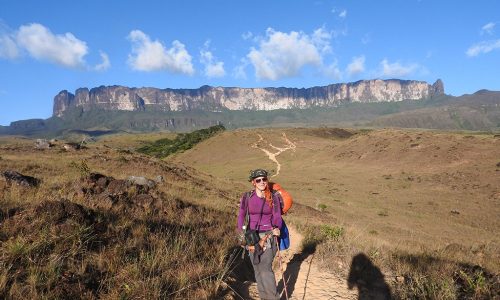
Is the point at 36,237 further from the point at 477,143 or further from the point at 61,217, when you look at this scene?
the point at 477,143

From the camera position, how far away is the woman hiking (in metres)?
6.22

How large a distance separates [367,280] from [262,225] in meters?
3.14

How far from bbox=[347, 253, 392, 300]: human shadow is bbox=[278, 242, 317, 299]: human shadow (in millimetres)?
1046

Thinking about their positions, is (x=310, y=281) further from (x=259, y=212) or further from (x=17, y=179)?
(x=17, y=179)

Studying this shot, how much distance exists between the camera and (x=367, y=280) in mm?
8031

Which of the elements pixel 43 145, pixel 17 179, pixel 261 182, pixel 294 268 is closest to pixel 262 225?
pixel 261 182

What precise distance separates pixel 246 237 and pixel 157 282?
5.57 ft

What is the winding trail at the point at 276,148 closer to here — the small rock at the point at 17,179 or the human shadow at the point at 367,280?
the small rock at the point at 17,179

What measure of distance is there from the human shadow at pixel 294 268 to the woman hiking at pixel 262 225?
110 cm

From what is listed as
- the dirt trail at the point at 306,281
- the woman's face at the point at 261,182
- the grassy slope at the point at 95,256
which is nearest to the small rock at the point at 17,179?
the grassy slope at the point at 95,256

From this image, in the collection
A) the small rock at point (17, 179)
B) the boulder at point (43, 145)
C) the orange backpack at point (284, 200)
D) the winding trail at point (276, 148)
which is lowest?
the winding trail at point (276, 148)

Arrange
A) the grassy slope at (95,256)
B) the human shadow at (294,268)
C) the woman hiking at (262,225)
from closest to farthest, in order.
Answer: the grassy slope at (95,256)
the woman hiking at (262,225)
the human shadow at (294,268)

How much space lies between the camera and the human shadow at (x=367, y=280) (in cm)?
742

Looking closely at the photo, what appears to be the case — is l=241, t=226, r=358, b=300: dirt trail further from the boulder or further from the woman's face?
the boulder
